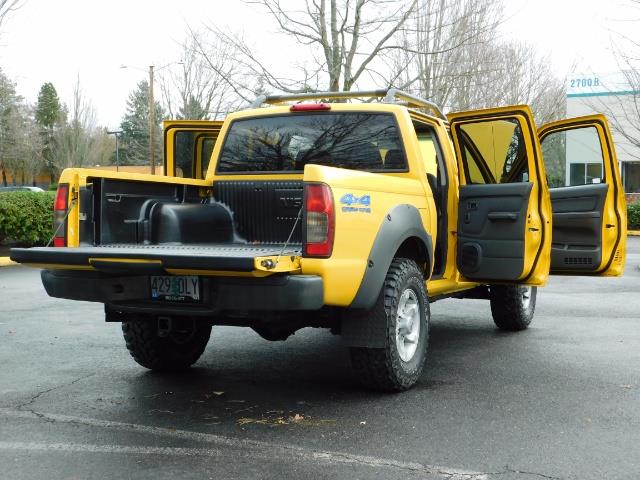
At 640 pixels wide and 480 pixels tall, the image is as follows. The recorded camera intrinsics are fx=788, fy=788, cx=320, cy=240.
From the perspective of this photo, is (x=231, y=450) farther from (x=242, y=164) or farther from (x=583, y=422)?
(x=242, y=164)

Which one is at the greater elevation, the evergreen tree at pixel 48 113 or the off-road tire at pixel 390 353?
the evergreen tree at pixel 48 113

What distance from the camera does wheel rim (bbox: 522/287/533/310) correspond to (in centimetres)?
776

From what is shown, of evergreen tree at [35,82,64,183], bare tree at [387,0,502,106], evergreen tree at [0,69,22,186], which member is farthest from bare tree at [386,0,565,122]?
evergreen tree at [35,82,64,183]

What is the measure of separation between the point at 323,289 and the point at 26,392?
2359mm

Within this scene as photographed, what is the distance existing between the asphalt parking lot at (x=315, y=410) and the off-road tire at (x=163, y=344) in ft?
0.46

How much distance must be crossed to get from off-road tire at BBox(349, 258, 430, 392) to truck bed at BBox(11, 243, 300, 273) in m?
0.67

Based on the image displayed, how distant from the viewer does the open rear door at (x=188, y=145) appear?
7.24 metres

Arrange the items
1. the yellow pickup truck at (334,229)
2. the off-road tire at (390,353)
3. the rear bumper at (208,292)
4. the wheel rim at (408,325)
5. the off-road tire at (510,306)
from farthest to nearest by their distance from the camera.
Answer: the off-road tire at (510,306) < the wheel rim at (408,325) < the off-road tire at (390,353) < the yellow pickup truck at (334,229) < the rear bumper at (208,292)

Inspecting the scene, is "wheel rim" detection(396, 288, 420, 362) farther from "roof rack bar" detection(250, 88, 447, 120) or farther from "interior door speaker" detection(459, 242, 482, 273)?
"roof rack bar" detection(250, 88, 447, 120)

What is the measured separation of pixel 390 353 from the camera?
498cm

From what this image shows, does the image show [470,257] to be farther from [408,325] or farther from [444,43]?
[444,43]

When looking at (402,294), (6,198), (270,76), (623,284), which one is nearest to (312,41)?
(270,76)

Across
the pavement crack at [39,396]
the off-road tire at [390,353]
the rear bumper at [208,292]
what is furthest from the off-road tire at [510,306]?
the pavement crack at [39,396]

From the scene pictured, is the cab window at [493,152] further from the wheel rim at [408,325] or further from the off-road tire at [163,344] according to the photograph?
the off-road tire at [163,344]
